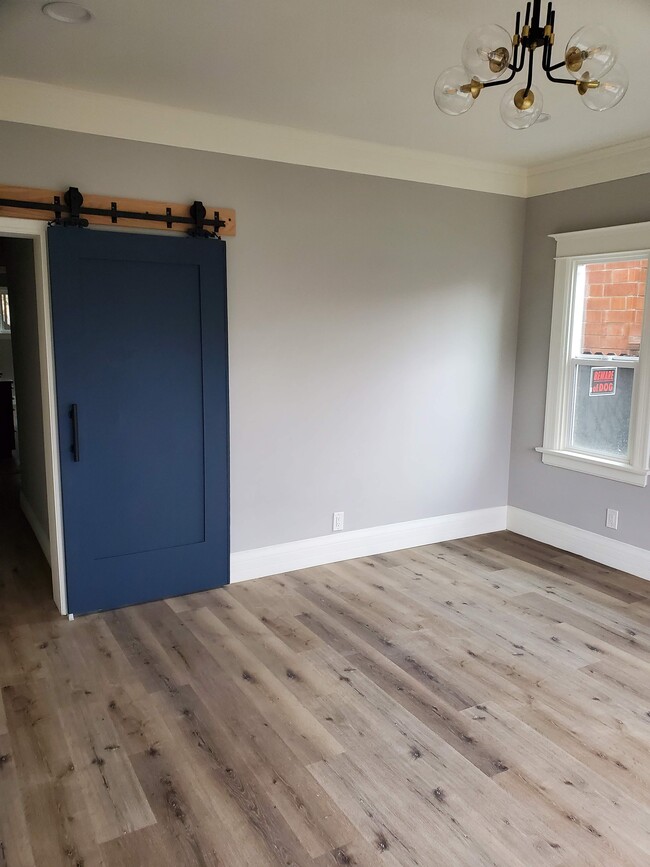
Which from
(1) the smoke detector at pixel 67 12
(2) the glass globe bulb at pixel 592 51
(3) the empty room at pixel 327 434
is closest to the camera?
(2) the glass globe bulb at pixel 592 51

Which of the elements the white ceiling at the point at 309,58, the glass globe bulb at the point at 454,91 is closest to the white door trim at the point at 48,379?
the white ceiling at the point at 309,58

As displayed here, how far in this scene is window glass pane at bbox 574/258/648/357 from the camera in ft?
14.1

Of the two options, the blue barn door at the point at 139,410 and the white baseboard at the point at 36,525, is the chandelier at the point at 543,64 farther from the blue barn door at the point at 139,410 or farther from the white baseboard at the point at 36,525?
the white baseboard at the point at 36,525

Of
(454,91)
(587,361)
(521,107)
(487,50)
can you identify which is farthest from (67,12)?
(587,361)

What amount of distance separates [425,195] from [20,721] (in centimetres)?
386

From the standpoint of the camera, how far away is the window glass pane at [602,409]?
443 centimetres

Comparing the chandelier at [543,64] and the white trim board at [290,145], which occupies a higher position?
the white trim board at [290,145]

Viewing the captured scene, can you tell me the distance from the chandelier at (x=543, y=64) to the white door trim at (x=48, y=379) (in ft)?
7.24

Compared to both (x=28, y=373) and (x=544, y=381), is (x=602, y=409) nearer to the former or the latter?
(x=544, y=381)

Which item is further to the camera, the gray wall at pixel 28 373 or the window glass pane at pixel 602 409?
the window glass pane at pixel 602 409

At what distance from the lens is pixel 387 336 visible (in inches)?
178

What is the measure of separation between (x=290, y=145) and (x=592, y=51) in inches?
94.2

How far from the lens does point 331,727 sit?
106 inches

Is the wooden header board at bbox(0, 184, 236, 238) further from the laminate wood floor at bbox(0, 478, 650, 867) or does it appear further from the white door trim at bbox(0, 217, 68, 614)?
the laminate wood floor at bbox(0, 478, 650, 867)
